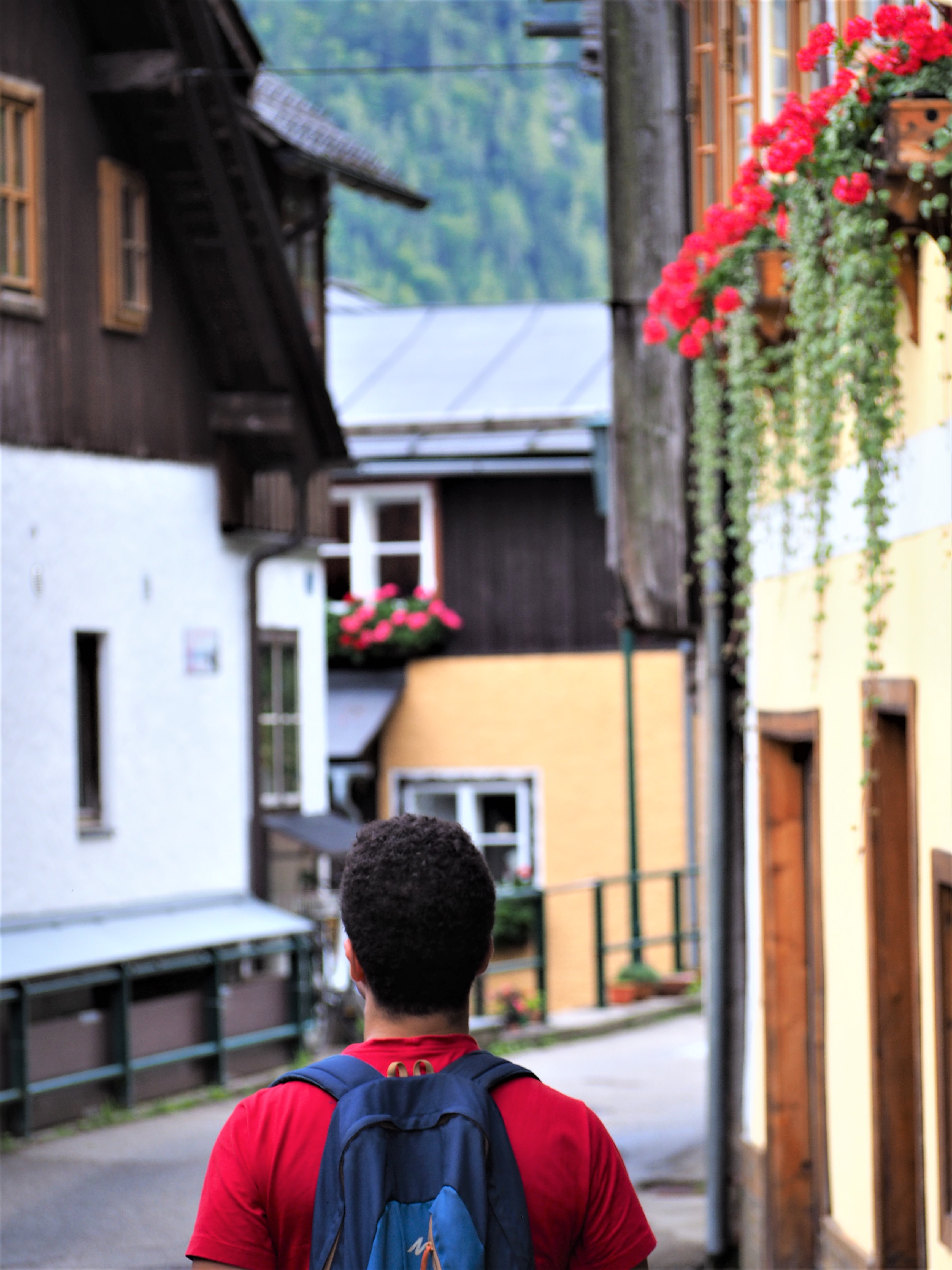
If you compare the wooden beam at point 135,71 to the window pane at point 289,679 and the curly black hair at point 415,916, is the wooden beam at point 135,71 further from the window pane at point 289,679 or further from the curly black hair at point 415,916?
the curly black hair at point 415,916

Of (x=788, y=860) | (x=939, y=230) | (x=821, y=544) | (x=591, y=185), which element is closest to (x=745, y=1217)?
(x=788, y=860)

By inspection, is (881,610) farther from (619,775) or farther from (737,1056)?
(619,775)

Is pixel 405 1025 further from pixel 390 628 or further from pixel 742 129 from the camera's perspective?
pixel 390 628

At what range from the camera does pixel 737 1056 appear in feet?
29.3

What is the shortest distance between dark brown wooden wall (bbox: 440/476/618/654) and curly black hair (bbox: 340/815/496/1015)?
19.4 metres

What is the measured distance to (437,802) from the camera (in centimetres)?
2241

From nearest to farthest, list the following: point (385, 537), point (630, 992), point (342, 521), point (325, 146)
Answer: point (325, 146) → point (630, 992) → point (385, 537) → point (342, 521)

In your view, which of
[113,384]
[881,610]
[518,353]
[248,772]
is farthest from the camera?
[518,353]

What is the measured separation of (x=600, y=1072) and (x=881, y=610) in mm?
8840

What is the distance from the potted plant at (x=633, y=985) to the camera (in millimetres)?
18391

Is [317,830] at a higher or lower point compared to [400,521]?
lower

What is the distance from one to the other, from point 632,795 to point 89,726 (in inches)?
291

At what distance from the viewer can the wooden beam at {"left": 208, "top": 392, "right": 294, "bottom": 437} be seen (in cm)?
1452

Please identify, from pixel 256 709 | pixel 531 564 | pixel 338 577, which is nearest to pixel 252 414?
pixel 256 709
